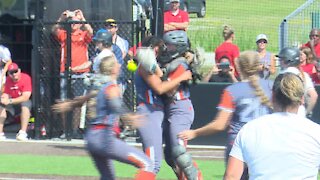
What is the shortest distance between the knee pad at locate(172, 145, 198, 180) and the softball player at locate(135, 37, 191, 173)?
Answer: 0.38 m

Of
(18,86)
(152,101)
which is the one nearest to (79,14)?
(18,86)

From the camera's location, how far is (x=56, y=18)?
578 inches

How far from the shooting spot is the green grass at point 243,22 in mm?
15164

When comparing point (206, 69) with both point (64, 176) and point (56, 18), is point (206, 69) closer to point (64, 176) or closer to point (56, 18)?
point (56, 18)

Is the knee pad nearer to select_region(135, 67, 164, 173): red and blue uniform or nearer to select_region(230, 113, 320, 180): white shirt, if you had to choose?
select_region(135, 67, 164, 173): red and blue uniform

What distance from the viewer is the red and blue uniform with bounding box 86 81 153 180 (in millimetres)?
7750

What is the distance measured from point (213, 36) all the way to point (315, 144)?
10.9 m

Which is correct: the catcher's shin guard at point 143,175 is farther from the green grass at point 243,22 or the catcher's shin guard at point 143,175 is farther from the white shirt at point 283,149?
the green grass at point 243,22

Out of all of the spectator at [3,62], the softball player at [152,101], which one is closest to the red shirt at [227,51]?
the spectator at [3,62]

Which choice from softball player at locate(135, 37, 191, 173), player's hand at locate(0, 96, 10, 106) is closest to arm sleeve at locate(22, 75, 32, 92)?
player's hand at locate(0, 96, 10, 106)

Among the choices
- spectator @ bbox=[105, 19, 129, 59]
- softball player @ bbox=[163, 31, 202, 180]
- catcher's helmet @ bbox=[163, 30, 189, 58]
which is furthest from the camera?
spectator @ bbox=[105, 19, 129, 59]

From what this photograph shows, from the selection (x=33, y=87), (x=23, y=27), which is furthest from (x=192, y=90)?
(x=23, y=27)

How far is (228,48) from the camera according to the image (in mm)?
14031

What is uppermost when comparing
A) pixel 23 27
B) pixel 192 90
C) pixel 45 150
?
pixel 23 27
